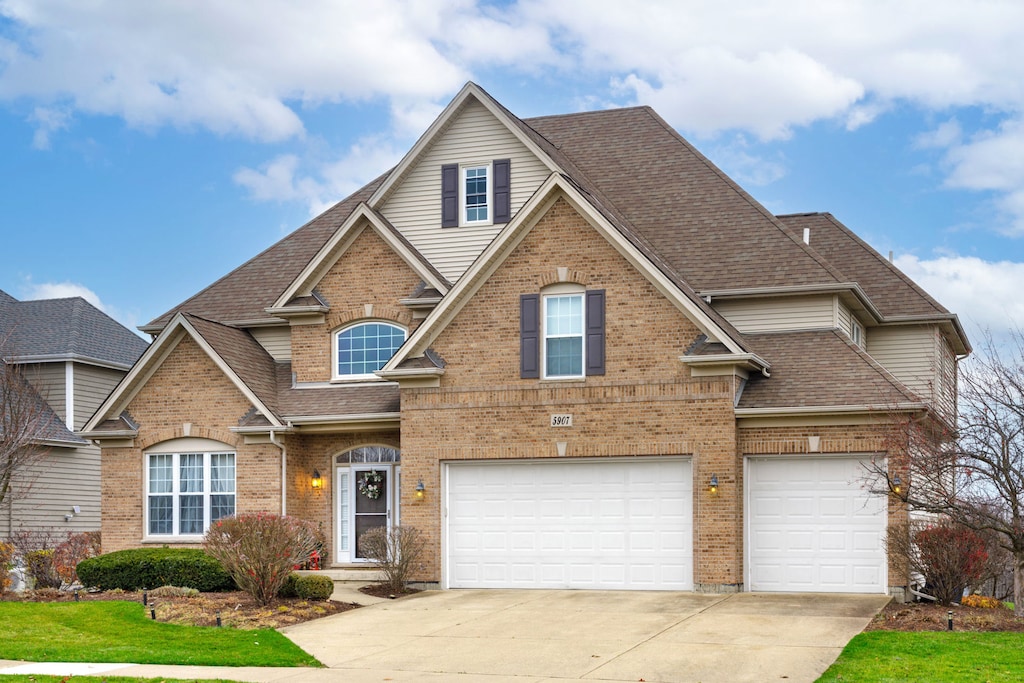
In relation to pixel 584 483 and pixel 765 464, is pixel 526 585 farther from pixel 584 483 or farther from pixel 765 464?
pixel 765 464

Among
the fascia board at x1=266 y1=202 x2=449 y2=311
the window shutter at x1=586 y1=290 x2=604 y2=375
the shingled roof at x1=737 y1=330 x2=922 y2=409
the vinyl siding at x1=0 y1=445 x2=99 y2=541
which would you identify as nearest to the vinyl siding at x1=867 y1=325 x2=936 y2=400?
the shingled roof at x1=737 y1=330 x2=922 y2=409

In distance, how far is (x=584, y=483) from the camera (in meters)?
22.8

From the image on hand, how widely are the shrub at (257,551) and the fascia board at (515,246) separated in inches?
183

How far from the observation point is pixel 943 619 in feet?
58.0

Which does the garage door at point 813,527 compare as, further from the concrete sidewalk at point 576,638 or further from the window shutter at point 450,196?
the window shutter at point 450,196

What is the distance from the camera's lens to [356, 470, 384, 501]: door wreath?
25766 millimetres

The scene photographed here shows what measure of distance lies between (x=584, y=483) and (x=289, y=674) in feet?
30.7

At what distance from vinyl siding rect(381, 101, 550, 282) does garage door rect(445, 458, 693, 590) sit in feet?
17.8

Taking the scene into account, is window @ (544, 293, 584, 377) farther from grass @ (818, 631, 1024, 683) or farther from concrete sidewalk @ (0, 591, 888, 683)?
grass @ (818, 631, 1024, 683)

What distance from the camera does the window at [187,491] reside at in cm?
2566

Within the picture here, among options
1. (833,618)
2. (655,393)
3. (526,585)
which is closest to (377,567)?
(526,585)

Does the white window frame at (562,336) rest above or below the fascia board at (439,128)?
below

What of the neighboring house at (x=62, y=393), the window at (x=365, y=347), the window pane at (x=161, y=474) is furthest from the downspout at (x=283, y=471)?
the neighboring house at (x=62, y=393)

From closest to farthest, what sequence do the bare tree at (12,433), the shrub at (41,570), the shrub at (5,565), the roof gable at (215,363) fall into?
the shrub at (5,565) < the bare tree at (12,433) < the shrub at (41,570) < the roof gable at (215,363)
